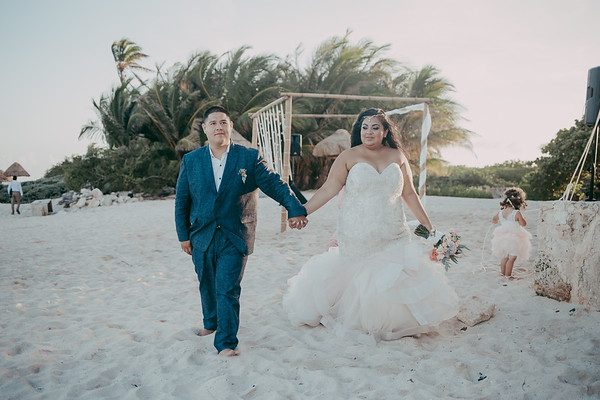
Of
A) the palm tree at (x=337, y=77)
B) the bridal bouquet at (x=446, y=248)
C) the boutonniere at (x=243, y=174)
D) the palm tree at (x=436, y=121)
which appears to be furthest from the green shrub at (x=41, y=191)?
the bridal bouquet at (x=446, y=248)

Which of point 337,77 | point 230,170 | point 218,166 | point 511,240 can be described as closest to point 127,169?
point 337,77

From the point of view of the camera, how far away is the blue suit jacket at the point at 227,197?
2.94 meters

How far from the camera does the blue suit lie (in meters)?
2.91

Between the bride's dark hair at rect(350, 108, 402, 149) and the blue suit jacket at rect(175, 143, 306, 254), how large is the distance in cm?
86

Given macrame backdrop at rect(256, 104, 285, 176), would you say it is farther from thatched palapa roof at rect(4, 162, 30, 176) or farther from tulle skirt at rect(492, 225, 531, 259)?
thatched palapa roof at rect(4, 162, 30, 176)

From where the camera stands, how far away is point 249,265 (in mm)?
5746

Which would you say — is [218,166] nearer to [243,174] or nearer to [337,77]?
[243,174]

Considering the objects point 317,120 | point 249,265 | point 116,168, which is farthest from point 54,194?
point 249,265

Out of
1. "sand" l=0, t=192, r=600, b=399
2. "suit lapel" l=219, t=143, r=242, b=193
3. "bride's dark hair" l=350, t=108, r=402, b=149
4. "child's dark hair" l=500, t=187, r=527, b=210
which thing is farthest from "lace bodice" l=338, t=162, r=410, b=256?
"child's dark hair" l=500, t=187, r=527, b=210

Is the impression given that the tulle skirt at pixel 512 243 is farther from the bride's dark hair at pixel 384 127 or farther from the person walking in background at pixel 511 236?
the bride's dark hair at pixel 384 127

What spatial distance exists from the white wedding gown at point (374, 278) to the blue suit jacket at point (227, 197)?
0.55 metres

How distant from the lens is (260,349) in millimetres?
3002

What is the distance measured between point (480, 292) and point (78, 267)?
209 inches

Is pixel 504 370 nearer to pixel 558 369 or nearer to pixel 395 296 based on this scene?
pixel 558 369
